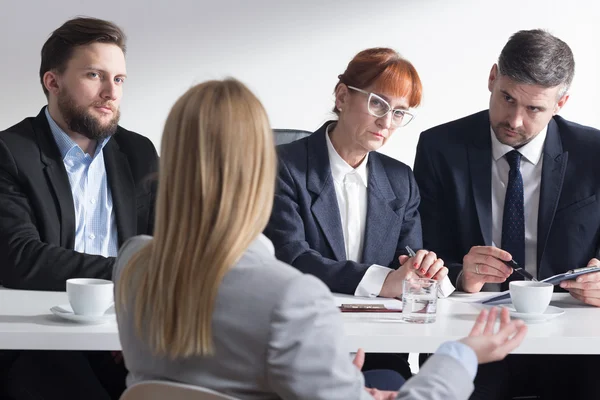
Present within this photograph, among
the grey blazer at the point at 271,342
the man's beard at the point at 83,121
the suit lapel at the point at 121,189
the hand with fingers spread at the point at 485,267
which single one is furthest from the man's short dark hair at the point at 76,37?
the grey blazer at the point at 271,342

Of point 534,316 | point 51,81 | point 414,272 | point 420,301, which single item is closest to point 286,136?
point 51,81

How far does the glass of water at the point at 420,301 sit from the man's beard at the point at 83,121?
3.85 feet

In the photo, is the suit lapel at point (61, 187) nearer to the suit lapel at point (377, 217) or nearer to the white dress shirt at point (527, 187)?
the suit lapel at point (377, 217)

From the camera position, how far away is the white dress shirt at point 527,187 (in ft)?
9.12

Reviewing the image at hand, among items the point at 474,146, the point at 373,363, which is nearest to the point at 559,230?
the point at 474,146

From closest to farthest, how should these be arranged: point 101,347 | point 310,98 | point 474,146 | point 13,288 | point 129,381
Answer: point 129,381 → point 101,347 → point 13,288 → point 474,146 → point 310,98

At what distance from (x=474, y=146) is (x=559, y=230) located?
1.27 feet

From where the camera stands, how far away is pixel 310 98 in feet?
13.9

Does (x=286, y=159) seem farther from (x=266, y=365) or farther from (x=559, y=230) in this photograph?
(x=266, y=365)

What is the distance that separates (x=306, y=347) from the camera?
125 centimetres

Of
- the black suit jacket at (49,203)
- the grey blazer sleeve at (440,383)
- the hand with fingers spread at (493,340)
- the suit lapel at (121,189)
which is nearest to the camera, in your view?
the grey blazer sleeve at (440,383)

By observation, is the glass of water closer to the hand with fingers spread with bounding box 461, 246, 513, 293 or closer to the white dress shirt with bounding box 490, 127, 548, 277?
the hand with fingers spread with bounding box 461, 246, 513, 293

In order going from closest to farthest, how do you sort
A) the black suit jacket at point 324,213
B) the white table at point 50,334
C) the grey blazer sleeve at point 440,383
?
the grey blazer sleeve at point 440,383 → the white table at point 50,334 → the black suit jacket at point 324,213

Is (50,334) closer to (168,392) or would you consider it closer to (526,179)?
(168,392)
